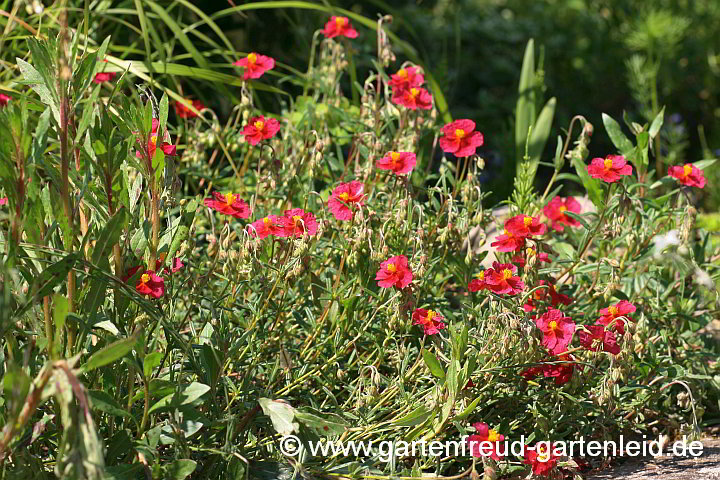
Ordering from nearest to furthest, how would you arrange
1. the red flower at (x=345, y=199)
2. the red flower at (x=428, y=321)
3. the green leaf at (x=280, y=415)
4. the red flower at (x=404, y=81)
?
A: 1. the green leaf at (x=280, y=415)
2. the red flower at (x=428, y=321)
3. the red flower at (x=345, y=199)
4. the red flower at (x=404, y=81)

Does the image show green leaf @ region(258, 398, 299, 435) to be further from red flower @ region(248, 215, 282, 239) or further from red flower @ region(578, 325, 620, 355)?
red flower @ region(578, 325, 620, 355)

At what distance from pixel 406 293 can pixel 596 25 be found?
4.65 metres

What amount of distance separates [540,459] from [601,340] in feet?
0.91

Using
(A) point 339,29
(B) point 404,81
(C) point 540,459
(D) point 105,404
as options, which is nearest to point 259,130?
(B) point 404,81

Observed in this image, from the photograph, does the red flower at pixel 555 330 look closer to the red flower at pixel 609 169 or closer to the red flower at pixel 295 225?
the red flower at pixel 609 169

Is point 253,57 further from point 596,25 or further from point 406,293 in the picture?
point 596,25

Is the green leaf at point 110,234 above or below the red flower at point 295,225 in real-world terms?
above

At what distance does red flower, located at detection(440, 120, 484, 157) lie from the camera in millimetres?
2089

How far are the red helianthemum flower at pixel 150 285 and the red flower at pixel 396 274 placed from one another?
442 mm

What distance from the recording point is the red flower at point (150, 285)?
5.24ft

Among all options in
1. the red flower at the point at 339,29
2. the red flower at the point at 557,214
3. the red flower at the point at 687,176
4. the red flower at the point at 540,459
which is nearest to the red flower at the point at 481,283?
the red flower at the point at 540,459

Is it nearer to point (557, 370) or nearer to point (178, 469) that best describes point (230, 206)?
point (178, 469)

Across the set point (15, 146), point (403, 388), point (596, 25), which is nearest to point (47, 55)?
point (15, 146)

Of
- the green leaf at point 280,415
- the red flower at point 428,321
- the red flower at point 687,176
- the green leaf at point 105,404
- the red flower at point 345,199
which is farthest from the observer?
the red flower at point 687,176
